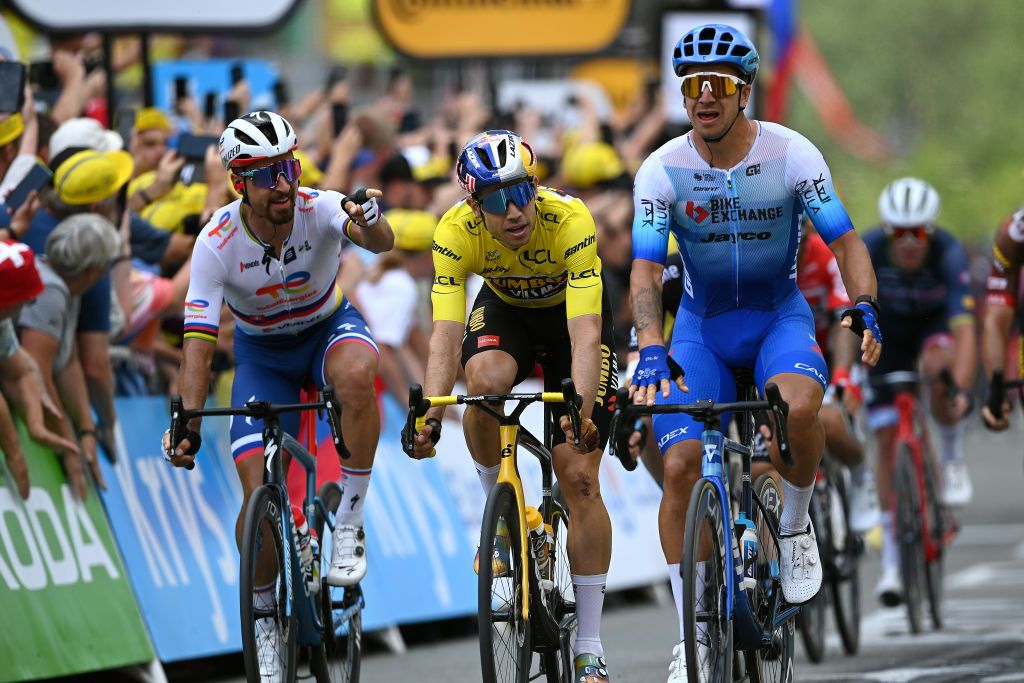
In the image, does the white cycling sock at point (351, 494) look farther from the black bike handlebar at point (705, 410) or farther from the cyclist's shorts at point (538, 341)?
the black bike handlebar at point (705, 410)

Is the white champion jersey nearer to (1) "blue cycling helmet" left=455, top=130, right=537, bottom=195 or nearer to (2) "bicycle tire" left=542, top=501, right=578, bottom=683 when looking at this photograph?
(1) "blue cycling helmet" left=455, top=130, right=537, bottom=195

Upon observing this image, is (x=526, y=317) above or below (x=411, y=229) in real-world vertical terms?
below

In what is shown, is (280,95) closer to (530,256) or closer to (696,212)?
(530,256)

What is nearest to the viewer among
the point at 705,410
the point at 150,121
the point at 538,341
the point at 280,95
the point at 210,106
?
the point at 705,410

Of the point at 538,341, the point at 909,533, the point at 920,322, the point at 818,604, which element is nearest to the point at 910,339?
the point at 920,322

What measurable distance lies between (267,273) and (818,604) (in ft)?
13.8

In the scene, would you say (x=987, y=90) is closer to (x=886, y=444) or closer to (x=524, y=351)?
(x=886, y=444)

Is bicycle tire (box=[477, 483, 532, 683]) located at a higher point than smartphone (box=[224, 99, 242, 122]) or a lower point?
lower

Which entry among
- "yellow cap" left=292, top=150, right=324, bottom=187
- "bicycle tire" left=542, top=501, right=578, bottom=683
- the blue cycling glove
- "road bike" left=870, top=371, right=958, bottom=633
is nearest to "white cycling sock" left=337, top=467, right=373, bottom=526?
"bicycle tire" left=542, top=501, right=578, bottom=683

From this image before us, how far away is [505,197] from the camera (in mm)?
7625

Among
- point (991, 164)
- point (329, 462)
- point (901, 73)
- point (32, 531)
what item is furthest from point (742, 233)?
point (901, 73)

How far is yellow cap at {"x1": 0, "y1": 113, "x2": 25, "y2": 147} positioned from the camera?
974 centimetres

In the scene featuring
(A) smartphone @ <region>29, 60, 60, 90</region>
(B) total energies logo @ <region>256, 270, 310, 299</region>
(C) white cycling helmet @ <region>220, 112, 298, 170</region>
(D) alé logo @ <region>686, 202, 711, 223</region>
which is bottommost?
(B) total energies logo @ <region>256, 270, 310, 299</region>

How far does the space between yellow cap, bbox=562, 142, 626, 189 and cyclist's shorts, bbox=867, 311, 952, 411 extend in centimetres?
301
